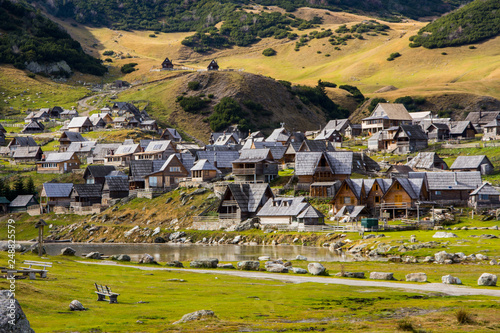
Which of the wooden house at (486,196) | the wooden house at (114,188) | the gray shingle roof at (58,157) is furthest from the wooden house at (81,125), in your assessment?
the wooden house at (486,196)

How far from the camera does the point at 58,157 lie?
415 ft

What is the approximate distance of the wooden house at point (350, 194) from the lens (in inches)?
3004

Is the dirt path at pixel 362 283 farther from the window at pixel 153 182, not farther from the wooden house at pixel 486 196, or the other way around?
the window at pixel 153 182

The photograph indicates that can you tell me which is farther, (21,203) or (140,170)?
(21,203)

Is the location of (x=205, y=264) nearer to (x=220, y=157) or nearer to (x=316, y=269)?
(x=316, y=269)

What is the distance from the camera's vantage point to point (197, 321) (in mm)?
23297

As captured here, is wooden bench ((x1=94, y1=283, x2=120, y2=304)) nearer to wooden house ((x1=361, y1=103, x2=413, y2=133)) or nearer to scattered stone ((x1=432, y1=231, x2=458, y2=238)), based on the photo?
scattered stone ((x1=432, y1=231, x2=458, y2=238))

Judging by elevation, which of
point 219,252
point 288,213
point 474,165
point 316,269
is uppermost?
point 474,165

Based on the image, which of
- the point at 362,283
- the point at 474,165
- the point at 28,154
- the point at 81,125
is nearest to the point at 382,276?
the point at 362,283

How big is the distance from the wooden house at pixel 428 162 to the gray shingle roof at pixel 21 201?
212 ft

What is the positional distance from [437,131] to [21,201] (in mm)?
83241

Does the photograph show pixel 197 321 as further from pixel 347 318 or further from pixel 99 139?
pixel 99 139

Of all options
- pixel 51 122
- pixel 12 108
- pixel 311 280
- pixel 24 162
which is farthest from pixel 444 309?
pixel 12 108

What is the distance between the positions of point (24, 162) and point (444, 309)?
12242cm
